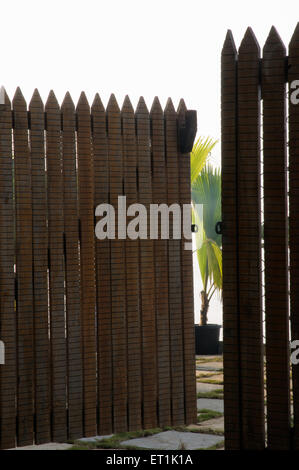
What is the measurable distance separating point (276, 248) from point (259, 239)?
0.08 meters

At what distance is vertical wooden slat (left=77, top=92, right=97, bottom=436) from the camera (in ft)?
13.8

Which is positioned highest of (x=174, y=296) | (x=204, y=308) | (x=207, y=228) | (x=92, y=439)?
(x=207, y=228)

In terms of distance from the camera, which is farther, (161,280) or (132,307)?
(161,280)

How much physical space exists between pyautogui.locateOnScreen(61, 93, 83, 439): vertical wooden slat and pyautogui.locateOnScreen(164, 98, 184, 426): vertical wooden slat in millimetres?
700

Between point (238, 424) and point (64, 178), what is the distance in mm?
2191

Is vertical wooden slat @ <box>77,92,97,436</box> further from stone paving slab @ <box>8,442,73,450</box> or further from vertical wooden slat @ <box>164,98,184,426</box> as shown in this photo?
vertical wooden slat @ <box>164,98,184,426</box>

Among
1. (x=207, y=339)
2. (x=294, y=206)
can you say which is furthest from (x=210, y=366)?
(x=294, y=206)

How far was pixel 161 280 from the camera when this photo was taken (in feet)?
14.8

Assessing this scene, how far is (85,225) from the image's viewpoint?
13.8 ft

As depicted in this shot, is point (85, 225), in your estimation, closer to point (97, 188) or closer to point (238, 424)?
point (97, 188)

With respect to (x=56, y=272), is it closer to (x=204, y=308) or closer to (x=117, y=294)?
(x=117, y=294)

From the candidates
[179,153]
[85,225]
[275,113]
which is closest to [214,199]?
[179,153]

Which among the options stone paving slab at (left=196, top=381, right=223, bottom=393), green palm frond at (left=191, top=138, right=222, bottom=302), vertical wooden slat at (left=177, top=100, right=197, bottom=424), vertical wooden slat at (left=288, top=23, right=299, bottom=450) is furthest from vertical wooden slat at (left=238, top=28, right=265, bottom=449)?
green palm frond at (left=191, top=138, right=222, bottom=302)

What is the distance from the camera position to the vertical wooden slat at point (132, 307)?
4.34m
